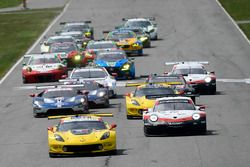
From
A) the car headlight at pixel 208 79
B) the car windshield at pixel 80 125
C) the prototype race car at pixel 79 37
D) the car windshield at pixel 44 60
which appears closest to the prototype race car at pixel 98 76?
the car headlight at pixel 208 79

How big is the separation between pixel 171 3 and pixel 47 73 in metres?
41.4

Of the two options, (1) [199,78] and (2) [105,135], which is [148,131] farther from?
(1) [199,78]

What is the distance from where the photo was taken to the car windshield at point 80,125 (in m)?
28.4

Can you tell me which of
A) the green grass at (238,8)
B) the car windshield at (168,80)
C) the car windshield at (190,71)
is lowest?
the green grass at (238,8)

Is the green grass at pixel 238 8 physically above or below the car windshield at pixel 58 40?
below

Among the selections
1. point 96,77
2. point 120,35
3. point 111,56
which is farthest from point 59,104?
point 120,35

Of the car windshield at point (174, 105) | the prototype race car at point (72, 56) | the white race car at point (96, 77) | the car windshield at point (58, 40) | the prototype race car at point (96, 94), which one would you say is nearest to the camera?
the car windshield at point (174, 105)

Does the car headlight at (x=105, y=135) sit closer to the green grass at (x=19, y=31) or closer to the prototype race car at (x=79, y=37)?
the green grass at (x=19, y=31)

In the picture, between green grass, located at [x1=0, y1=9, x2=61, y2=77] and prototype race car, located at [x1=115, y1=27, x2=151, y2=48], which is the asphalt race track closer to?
prototype race car, located at [x1=115, y1=27, x2=151, y2=48]

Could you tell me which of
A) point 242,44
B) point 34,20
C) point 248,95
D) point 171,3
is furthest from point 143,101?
point 171,3

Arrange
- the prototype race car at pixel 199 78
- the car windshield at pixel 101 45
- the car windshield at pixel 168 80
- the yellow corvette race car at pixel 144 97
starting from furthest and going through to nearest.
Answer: the car windshield at pixel 101 45 → the prototype race car at pixel 199 78 → the car windshield at pixel 168 80 → the yellow corvette race car at pixel 144 97

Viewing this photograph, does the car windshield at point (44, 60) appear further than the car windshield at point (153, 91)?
Yes

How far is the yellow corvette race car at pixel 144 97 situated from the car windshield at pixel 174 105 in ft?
11.8

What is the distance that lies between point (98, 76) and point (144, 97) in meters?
8.77
